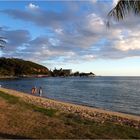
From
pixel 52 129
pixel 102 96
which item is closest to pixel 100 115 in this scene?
pixel 52 129

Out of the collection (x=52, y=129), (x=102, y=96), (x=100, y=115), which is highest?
(x=52, y=129)

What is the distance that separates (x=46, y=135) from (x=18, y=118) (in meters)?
3.76

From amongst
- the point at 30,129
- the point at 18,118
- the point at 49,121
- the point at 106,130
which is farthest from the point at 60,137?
the point at 18,118

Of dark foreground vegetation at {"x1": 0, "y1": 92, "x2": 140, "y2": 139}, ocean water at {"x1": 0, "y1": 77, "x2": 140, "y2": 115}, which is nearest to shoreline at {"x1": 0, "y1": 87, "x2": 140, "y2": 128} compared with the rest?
dark foreground vegetation at {"x1": 0, "y1": 92, "x2": 140, "y2": 139}

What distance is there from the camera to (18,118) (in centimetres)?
1417

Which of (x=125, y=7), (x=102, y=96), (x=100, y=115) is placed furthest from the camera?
(x=102, y=96)

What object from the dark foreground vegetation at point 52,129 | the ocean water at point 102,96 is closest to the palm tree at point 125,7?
the dark foreground vegetation at point 52,129

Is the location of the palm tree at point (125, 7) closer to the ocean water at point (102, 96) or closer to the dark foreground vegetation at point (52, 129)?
the dark foreground vegetation at point (52, 129)

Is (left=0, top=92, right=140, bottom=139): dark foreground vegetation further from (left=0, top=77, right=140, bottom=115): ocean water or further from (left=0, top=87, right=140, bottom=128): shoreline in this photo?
(left=0, top=77, right=140, bottom=115): ocean water

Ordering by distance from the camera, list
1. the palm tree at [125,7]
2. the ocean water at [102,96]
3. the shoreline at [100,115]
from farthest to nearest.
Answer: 1. the ocean water at [102,96]
2. the shoreline at [100,115]
3. the palm tree at [125,7]

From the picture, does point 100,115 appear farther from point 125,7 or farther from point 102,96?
point 102,96

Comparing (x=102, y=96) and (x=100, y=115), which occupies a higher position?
(x=100, y=115)

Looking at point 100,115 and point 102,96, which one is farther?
point 102,96

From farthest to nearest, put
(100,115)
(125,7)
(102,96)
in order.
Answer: (102,96) < (100,115) < (125,7)
